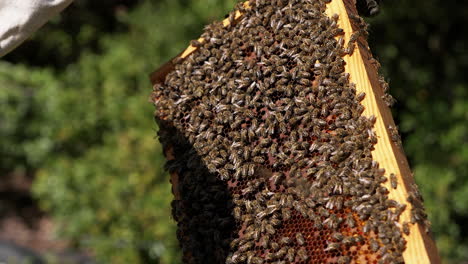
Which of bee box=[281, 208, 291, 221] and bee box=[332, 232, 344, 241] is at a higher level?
bee box=[281, 208, 291, 221]

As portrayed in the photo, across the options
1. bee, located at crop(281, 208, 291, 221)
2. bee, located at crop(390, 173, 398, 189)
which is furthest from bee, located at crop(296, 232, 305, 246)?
bee, located at crop(390, 173, 398, 189)

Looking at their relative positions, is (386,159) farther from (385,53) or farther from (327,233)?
(385,53)

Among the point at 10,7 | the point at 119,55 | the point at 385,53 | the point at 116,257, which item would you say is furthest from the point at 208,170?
the point at 119,55

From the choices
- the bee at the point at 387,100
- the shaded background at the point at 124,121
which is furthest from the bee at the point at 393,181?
the shaded background at the point at 124,121

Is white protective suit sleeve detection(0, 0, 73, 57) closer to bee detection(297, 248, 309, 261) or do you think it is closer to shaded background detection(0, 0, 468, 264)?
bee detection(297, 248, 309, 261)

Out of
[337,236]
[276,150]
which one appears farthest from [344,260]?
[276,150]

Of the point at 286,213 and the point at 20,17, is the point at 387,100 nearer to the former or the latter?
the point at 286,213
